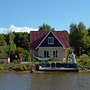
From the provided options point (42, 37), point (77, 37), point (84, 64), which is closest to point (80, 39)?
point (77, 37)

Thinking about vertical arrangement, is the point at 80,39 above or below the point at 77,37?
below

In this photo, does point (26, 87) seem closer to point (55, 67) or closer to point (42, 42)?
point (55, 67)

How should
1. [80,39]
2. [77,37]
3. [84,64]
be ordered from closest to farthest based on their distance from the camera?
[84,64] → [80,39] → [77,37]

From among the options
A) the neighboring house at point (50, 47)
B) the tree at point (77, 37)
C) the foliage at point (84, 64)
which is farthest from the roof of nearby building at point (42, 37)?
the tree at point (77, 37)

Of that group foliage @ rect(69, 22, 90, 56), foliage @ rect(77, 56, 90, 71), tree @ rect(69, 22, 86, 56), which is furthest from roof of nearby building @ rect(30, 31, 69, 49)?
tree @ rect(69, 22, 86, 56)

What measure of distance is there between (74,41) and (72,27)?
3879mm

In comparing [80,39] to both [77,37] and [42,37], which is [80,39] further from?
[42,37]

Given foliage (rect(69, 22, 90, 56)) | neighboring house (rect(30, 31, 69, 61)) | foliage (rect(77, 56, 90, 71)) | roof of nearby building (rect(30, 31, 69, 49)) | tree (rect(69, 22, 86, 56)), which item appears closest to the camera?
foliage (rect(77, 56, 90, 71))

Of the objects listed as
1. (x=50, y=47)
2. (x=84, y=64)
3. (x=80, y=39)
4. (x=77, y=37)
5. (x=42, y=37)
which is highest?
(x=77, y=37)

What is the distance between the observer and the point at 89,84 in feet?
102

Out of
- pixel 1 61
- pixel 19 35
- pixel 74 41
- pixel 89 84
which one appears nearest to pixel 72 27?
pixel 74 41

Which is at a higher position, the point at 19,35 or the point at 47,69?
the point at 19,35

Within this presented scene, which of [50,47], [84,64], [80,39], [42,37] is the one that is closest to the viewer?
[84,64]

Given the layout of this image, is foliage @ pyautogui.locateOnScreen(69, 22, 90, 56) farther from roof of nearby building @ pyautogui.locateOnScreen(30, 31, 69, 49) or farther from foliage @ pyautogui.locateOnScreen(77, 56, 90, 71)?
foliage @ pyautogui.locateOnScreen(77, 56, 90, 71)
